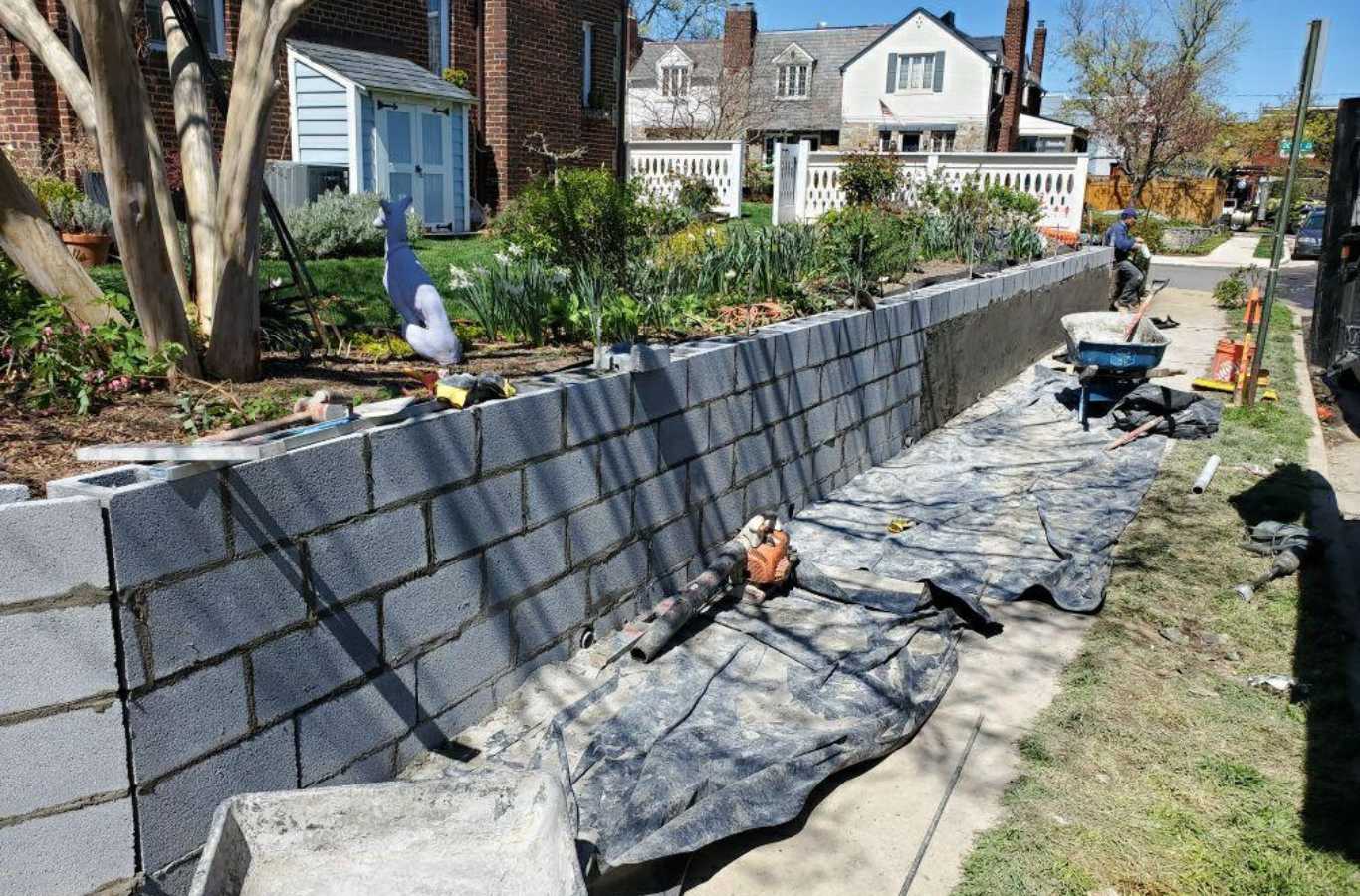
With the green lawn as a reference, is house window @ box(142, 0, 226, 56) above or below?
above

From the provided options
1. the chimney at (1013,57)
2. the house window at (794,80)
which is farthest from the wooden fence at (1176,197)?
the house window at (794,80)

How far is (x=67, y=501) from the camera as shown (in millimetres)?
2592

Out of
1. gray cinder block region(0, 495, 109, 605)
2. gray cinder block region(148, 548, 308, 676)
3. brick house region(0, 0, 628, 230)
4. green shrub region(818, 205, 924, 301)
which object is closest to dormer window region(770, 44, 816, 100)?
brick house region(0, 0, 628, 230)

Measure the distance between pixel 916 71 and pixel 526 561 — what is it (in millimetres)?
48585

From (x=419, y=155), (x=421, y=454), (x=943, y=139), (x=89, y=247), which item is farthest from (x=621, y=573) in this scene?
(x=943, y=139)

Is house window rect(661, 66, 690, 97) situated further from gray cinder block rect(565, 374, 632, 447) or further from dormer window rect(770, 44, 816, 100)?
gray cinder block rect(565, 374, 632, 447)

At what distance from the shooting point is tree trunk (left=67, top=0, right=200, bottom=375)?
3.81m

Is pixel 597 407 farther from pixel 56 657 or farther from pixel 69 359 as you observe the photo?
pixel 56 657

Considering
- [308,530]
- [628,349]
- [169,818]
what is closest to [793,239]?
[628,349]

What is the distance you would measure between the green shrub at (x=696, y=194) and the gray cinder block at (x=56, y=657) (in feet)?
54.2

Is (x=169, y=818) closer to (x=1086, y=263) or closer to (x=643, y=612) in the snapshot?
(x=643, y=612)

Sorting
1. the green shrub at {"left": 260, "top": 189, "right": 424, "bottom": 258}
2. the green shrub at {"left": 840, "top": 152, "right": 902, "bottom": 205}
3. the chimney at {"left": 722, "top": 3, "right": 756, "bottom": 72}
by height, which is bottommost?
the green shrub at {"left": 260, "top": 189, "right": 424, "bottom": 258}

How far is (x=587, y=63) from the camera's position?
2109cm

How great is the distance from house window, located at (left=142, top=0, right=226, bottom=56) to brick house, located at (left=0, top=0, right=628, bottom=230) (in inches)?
0.7
